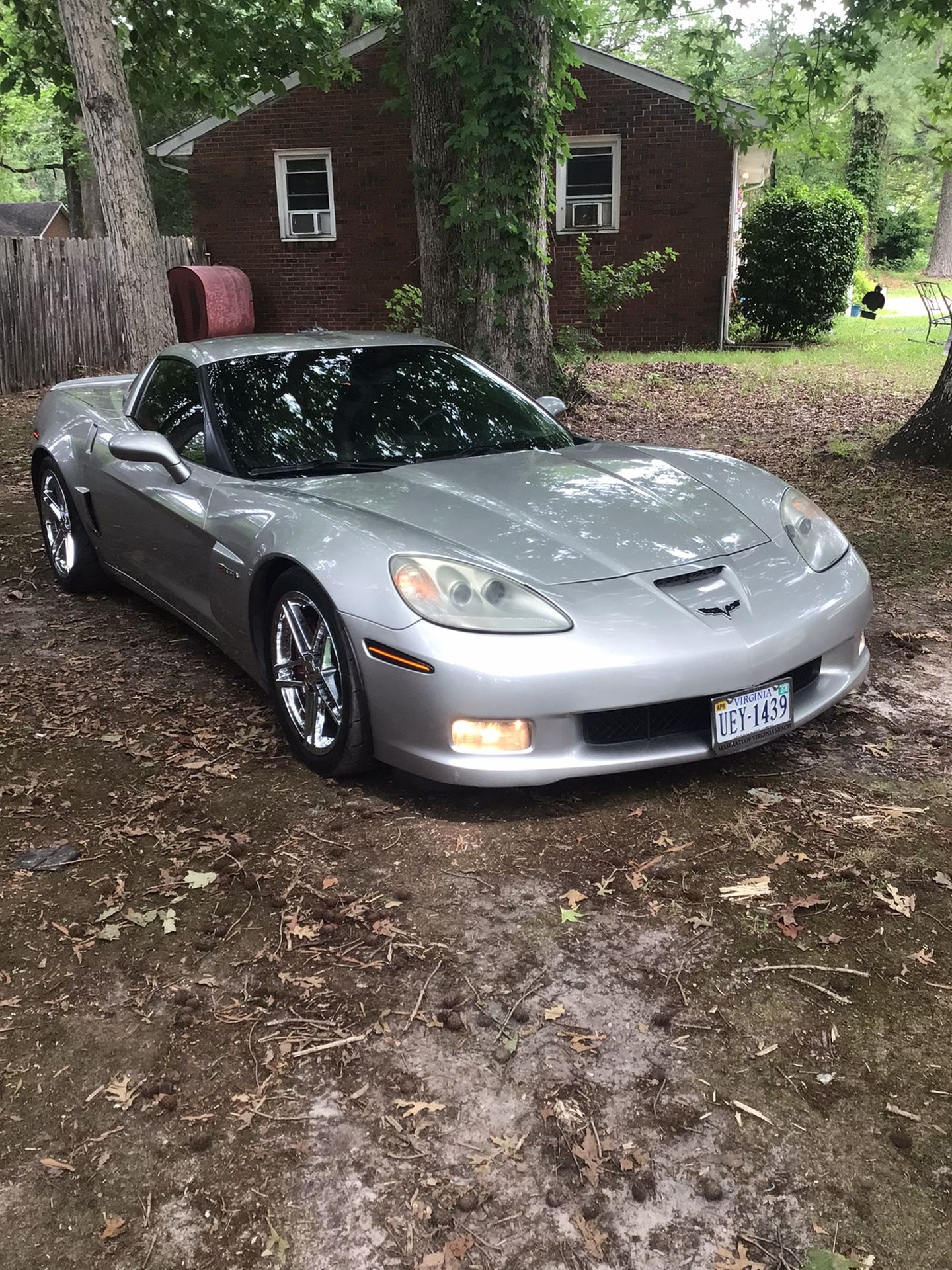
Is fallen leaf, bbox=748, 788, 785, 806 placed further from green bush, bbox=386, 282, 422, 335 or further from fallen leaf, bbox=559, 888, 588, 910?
green bush, bbox=386, 282, 422, 335

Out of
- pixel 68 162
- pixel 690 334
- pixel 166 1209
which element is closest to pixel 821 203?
pixel 690 334

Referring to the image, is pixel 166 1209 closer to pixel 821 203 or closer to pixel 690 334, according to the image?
pixel 690 334

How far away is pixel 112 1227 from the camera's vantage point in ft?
6.27

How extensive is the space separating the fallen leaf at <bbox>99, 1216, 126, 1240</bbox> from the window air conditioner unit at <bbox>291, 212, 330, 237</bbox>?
63.5 feet

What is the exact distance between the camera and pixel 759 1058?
226 centimetres

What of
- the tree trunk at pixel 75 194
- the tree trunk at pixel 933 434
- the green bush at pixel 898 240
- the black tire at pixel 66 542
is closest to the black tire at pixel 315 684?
the black tire at pixel 66 542

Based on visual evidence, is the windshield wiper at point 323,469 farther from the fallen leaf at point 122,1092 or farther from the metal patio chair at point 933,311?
the metal patio chair at point 933,311

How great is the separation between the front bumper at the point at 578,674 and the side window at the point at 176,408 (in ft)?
4.88

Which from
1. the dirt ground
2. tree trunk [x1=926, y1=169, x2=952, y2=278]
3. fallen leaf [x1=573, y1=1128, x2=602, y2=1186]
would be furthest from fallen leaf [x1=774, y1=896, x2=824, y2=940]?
tree trunk [x1=926, y1=169, x2=952, y2=278]

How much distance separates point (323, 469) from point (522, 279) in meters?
5.95

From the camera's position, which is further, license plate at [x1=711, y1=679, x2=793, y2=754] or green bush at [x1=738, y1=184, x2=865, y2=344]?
green bush at [x1=738, y1=184, x2=865, y2=344]

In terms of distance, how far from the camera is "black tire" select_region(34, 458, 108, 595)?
5.61m

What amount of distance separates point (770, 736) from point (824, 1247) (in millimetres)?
1695

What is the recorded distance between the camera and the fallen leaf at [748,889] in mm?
2848
